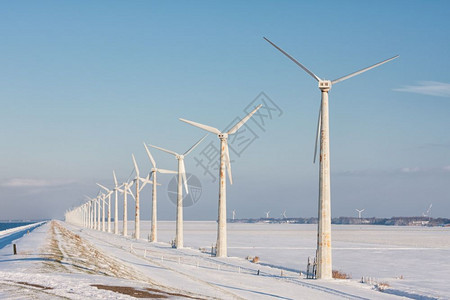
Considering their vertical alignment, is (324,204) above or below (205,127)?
below

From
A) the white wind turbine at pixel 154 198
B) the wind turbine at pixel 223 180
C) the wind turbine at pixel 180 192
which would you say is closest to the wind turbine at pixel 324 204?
the wind turbine at pixel 223 180

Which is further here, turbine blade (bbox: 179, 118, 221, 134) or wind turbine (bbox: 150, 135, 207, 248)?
wind turbine (bbox: 150, 135, 207, 248)

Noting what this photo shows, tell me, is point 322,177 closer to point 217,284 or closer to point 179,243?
point 217,284

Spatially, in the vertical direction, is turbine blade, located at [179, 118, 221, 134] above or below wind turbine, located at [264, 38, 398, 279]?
above

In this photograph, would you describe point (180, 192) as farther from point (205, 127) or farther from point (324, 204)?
point (324, 204)

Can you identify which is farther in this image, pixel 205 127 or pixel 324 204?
pixel 205 127

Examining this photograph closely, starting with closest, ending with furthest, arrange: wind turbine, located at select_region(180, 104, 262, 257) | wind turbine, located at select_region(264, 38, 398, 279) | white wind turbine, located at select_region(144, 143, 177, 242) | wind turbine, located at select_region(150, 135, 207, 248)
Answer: wind turbine, located at select_region(264, 38, 398, 279) → wind turbine, located at select_region(180, 104, 262, 257) → wind turbine, located at select_region(150, 135, 207, 248) → white wind turbine, located at select_region(144, 143, 177, 242)

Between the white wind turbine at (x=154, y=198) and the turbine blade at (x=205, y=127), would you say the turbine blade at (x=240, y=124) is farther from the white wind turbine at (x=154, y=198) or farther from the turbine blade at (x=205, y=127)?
the white wind turbine at (x=154, y=198)

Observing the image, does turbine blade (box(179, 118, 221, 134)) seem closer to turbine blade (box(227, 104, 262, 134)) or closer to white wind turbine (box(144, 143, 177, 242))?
turbine blade (box(227, 104, 262, 134))

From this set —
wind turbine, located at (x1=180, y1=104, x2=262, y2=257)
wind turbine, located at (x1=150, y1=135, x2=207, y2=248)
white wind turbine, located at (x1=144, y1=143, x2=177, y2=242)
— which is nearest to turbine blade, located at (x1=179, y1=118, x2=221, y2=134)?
wind turbine, located at (x1=180, y1=104, x2=262, y2=257)

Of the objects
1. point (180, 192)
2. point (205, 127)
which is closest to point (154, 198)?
point (180, 192)

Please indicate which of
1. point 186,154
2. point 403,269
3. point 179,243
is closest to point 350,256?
point 403,269

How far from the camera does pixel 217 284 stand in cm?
3322

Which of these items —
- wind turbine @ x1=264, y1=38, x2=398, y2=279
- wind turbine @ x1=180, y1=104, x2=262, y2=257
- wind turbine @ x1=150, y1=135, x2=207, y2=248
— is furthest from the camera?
wind turbine @ x1=150, y1=135, x2=207, y2=248
